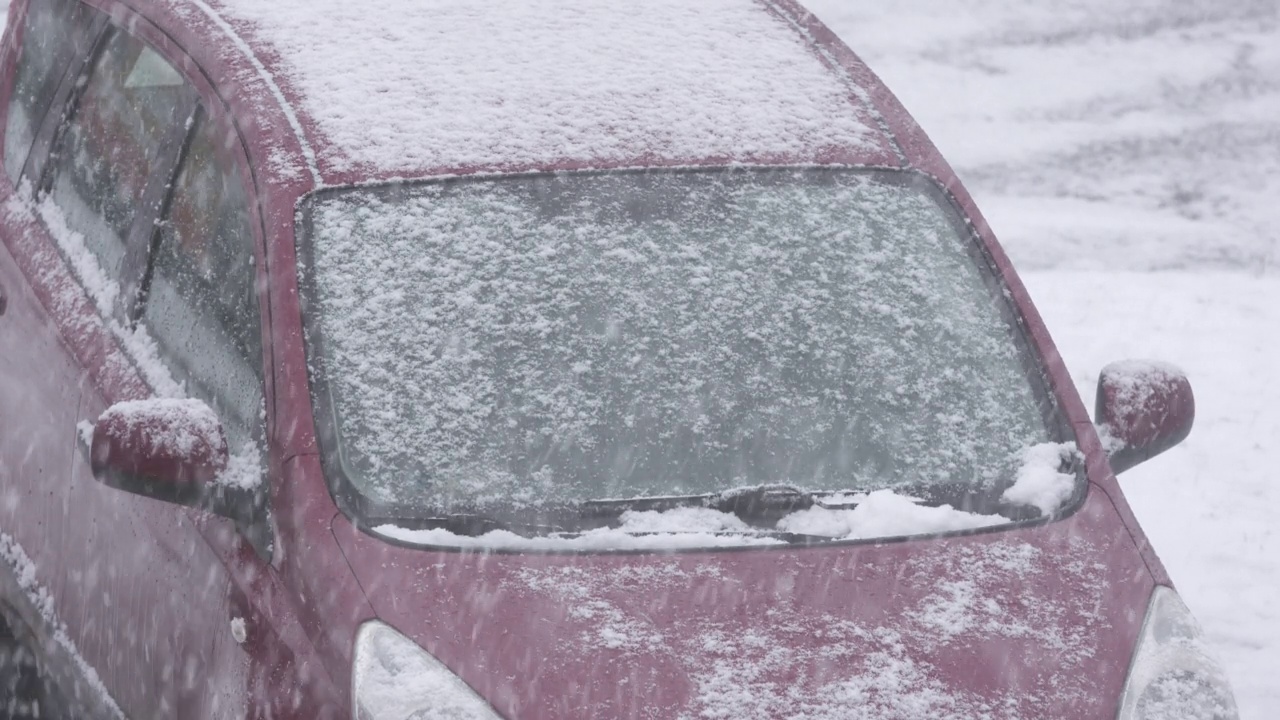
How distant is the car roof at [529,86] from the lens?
3146 millimetres

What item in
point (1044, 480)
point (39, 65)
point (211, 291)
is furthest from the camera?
point (39, 65)

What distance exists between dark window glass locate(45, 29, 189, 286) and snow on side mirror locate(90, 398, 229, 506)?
3.07 ft

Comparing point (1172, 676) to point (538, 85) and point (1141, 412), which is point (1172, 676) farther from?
point (538, 85)

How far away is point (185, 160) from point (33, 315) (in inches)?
24.1

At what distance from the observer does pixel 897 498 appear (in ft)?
9.37

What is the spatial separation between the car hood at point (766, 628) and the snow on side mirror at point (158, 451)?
0.25m

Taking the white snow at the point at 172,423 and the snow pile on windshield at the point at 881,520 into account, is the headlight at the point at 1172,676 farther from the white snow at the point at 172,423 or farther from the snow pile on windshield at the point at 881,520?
the white snow at the point at 172,423

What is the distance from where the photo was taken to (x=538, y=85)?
3.35m

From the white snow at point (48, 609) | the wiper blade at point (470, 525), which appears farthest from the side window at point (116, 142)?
the wiper blade at point (470, 525)

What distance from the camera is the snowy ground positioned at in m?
5.70

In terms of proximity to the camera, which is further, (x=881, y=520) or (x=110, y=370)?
(x=110, y=370)

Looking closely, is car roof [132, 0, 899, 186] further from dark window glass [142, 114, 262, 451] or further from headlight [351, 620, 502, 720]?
headlight [351, 620, 502, 720]

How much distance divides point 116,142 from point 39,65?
0.73 m

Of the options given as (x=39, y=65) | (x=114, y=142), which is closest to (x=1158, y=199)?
(x=39, y=65)
